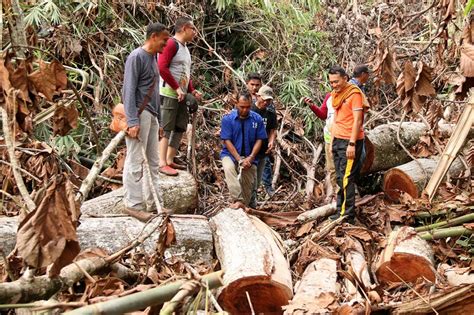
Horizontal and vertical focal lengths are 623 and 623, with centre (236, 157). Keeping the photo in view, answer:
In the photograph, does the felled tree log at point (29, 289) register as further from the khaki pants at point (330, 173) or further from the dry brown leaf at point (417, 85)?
the khaki pants at point (330, 173)

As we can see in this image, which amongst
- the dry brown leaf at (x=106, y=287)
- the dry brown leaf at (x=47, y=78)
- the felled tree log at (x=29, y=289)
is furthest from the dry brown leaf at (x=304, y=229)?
the felled tree log at (x=29, y=289)

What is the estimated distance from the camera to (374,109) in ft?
34.0

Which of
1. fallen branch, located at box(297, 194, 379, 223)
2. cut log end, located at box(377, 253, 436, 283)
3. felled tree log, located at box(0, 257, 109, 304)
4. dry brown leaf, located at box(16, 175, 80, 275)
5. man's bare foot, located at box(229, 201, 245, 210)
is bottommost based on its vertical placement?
fallen branch, located at box(297, 194, 379, 223)

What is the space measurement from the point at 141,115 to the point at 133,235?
4.07ft

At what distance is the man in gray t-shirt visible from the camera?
5.74 metres

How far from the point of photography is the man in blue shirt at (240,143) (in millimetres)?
7000

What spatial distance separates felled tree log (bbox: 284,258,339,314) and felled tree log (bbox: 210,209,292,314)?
135mm

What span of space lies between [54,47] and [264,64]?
354cm

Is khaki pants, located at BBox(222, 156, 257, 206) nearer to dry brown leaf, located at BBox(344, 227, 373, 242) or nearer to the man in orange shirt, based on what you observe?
the man in orange shirt

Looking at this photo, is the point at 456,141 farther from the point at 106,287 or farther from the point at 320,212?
the point at 106,287

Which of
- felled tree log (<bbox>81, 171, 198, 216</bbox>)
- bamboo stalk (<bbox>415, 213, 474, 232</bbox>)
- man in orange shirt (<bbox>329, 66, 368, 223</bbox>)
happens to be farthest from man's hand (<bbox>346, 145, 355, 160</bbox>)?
felled tree log (<bbox>81, 171, 198, 216</bbox>)

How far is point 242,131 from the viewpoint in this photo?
→ 7086 millimetres

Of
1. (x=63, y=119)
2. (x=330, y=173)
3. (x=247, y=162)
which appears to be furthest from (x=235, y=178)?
(x=63, y=119)

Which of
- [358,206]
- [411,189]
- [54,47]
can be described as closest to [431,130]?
[411,189]
